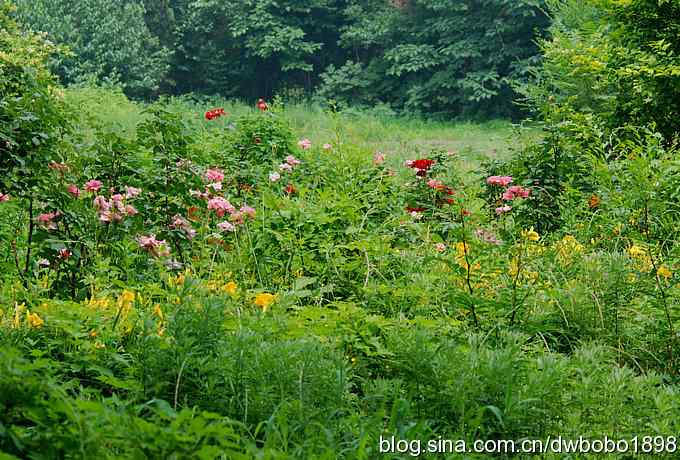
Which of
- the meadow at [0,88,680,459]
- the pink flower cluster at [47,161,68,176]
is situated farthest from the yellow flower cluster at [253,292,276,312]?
the pink flower cluster at [47,161,68,176]

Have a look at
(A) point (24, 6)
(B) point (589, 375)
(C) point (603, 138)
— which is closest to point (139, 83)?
(A) point (24, 6)

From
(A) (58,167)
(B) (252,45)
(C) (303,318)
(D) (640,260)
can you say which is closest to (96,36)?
(B) (252,45)

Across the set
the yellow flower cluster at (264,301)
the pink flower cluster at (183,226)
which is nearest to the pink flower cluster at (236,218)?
the pink flower cluster at (183,226)

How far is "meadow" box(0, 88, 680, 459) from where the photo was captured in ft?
6.96

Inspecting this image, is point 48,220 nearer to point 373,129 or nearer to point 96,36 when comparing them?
point 373,129

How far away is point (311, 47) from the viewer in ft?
95.8

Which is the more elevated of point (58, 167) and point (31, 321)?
point (58, 167)

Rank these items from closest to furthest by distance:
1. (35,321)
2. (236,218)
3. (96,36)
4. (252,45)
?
(35,321), (236,218), (96,36), (252,45)

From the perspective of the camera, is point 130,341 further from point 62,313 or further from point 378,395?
point 378,395

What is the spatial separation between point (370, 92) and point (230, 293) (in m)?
26.2

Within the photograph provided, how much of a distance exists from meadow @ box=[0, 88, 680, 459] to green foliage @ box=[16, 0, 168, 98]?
21111 millimetres

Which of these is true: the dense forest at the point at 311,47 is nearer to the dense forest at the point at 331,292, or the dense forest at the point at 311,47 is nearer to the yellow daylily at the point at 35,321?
the dense forest at the point at 331,292

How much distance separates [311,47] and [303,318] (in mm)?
27175

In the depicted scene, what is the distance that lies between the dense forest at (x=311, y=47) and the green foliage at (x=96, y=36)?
0.14 ft
